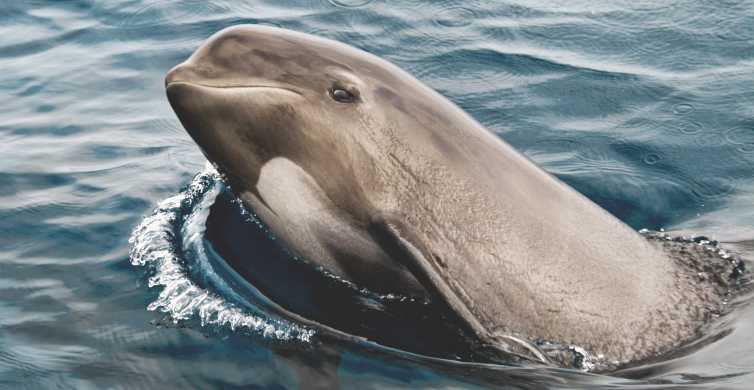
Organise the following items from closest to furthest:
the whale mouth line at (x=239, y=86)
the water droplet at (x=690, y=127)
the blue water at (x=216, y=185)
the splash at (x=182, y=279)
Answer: the blue water at (x=216, y=185), the whale mouth line at (x=239, y=86), the splash at (x=182, y=279), the water droplet at (x=690, y=127)

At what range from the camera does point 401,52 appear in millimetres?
12617

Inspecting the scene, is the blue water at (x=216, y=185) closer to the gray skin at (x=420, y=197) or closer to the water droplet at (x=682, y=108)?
the water droplet at (x=682, y=108)

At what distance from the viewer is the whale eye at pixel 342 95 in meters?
6.24

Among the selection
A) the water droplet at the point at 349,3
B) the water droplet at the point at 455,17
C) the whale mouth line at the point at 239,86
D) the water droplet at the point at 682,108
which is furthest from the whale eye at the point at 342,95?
the water droplet at the point at 349,3

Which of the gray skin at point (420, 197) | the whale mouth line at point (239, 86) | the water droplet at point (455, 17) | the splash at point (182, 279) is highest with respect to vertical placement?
the water droplet at point (455, 17)

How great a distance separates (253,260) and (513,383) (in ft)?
7.95

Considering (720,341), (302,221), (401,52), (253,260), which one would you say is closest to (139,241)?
(253,260)

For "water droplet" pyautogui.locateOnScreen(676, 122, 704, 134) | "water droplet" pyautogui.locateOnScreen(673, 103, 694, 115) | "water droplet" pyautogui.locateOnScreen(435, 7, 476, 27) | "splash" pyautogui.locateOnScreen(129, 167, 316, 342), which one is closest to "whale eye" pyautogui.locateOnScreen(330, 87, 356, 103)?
"splash" pyautogui.locateOnScreen(129, 167, 316, 342)

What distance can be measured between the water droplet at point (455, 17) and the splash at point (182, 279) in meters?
5.72

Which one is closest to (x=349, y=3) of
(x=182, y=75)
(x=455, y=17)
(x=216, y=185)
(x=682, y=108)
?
(x=455, y=17)

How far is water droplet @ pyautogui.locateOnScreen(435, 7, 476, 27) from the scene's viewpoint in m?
13.5

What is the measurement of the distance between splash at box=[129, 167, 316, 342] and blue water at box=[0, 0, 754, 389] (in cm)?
3

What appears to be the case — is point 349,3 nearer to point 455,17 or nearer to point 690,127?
point 455,17

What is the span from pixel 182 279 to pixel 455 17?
770cm
